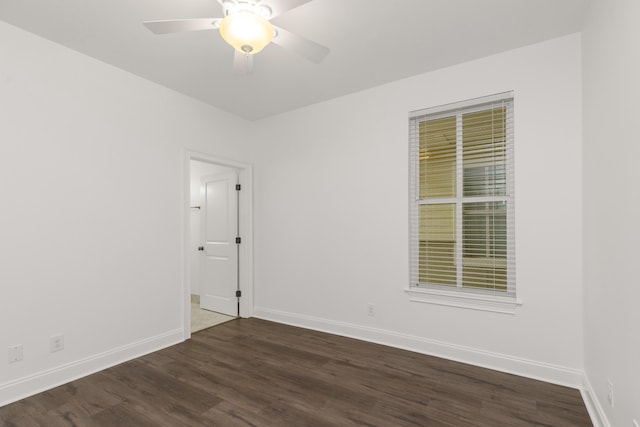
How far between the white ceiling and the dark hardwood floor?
9.20 ft

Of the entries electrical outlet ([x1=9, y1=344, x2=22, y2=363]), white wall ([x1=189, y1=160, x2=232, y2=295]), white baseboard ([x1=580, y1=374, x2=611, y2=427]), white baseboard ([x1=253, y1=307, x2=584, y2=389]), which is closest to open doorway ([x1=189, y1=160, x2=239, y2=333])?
white wall ([x1=189, y1=160, x2=232, y2=295])

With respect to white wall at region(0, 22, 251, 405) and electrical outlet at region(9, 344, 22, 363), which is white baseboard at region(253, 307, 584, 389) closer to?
white wall at region(0, 22, 251, 405)

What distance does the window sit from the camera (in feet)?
9.51

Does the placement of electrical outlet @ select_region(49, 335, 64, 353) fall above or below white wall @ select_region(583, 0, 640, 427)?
Result: below

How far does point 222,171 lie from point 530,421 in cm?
436

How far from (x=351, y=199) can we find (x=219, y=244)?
2.21 metres

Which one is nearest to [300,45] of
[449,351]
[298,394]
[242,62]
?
[242,62]

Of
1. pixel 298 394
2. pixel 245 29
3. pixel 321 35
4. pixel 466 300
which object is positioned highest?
pixel 321 35

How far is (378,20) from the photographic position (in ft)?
7.88

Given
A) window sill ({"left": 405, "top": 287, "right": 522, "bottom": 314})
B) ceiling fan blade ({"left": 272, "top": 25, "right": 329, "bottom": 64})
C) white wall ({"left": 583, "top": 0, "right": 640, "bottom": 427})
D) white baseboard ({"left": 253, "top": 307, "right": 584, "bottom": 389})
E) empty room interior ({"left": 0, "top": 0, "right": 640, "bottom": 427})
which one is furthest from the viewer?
window sill ({"left": 405, "top": 287, "right": 522, "bottom": 314})

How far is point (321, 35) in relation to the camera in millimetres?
2580

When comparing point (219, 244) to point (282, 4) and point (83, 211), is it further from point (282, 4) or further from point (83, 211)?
point (282, 4)

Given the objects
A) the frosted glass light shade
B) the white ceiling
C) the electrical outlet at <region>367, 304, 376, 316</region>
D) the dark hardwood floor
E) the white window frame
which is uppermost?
the white ceiling

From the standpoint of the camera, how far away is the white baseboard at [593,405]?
1.95m
